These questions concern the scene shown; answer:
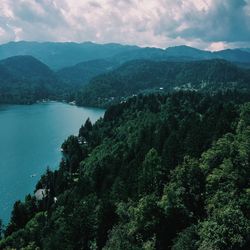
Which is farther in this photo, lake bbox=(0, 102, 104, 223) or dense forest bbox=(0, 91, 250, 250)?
lake bbox=(0, 102, 104, 223)

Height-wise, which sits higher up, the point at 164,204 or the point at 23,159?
the point at 164,204

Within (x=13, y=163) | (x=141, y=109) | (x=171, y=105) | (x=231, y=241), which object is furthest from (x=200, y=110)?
(x=231, y=241)

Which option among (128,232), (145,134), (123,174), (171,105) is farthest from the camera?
(171,105)

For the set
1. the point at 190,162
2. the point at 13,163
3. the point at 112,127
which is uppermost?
the point at 190,162

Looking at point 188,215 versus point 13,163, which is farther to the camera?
point 13,163

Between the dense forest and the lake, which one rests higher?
the dense forest

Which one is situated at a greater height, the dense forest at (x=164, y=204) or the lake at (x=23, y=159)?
the dense forest at (x=164, y=204)

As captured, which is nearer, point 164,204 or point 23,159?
point 164,204

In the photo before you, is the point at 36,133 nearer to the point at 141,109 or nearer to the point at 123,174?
the point at 141,109

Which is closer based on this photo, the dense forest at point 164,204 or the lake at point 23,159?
the dense forest at point 164,204

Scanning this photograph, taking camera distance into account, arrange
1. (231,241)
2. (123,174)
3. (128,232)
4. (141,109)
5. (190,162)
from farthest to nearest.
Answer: (141,109)
(123,174)
(190,162)
(128,232)
(231,241)

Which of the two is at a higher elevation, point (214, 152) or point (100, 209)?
point (214, 152)
